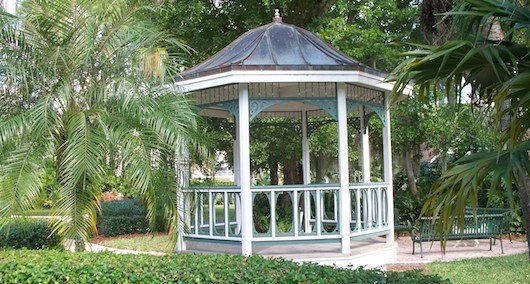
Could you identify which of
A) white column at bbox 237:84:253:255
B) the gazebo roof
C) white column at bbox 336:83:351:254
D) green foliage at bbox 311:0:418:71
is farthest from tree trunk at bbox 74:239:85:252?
green foliage at bbox 311:0:418:71

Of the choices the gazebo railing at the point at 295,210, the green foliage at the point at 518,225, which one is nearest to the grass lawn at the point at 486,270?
the gazebo railing at the point at 295,210

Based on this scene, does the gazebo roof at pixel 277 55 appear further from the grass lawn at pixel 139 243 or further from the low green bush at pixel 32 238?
the grass lawn at pixel 139 243

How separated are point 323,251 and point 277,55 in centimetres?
343

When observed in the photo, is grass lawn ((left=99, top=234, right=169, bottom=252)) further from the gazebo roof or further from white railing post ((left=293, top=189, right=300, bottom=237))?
the gazebo roof

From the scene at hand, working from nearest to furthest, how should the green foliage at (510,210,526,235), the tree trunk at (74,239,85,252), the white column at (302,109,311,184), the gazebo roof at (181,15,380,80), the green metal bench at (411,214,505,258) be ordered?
the tree trunk at (74,239,85,252)
the gazebo roof at (181,15,380,80)
the green metal bench at (411,214,505,258)
the white column at (302,109,311,184)
the green foliage at (510,210,526,235)

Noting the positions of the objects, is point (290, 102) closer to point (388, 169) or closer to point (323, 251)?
point (388, 169)

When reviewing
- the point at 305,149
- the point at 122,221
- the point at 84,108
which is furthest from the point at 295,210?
the point at 122,221

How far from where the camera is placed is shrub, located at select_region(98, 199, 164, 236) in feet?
61.0

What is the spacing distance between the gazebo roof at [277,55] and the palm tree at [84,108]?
5.85 ft

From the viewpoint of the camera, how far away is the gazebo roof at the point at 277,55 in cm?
993

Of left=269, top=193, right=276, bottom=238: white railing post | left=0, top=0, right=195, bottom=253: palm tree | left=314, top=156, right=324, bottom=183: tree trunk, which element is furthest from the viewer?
left=314, top=156, right=324, bottom=183: tree trunk

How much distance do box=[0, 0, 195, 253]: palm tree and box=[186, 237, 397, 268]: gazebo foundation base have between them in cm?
278

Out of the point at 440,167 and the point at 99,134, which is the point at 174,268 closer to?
the point at 99,134

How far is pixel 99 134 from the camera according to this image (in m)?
7.83
